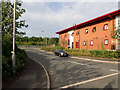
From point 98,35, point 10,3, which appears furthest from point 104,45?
point 10,3

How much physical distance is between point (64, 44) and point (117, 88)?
2805 centimetres

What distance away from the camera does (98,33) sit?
857 inches

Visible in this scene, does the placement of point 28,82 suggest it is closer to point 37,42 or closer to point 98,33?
point 98,33

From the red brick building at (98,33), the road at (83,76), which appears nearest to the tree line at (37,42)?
the road at (83,76)

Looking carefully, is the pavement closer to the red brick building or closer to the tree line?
the tree line

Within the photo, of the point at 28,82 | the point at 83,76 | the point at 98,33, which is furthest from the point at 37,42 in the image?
the point at 28,82

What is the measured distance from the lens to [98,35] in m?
21.8

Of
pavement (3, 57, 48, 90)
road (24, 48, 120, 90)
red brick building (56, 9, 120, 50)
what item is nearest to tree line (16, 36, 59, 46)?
road (24, 48, 120, 90)

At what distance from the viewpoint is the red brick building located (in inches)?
725

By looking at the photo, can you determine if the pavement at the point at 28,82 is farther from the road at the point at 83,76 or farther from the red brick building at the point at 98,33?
the red brick building at the point at 98,33

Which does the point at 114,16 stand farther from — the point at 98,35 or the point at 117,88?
the point at 117,88

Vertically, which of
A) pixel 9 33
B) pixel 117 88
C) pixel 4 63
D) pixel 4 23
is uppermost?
pixel 4 23

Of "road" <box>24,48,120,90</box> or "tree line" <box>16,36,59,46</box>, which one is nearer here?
"road" <box>24,48,120,90</box>

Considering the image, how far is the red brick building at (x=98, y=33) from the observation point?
1842 cm
